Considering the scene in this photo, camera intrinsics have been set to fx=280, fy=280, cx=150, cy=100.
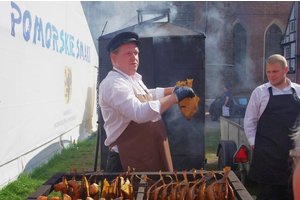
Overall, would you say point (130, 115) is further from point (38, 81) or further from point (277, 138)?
point (38, 81)

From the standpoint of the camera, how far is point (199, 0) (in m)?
18.8

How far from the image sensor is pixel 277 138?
9.04ft

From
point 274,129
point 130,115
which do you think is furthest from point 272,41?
Answer: point 130,115

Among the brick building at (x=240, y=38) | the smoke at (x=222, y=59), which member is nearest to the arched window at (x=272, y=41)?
the brick building at (x=240, y=38)

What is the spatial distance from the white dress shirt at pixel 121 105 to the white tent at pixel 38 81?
87.2 inches

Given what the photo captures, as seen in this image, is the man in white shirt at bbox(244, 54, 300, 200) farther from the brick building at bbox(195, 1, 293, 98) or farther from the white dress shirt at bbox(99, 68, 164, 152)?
the brick building at bbox(195, 1, 293, 98)

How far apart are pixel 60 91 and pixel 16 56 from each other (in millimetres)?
1888

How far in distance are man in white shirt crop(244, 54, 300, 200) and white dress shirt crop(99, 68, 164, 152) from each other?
1371 millimetres

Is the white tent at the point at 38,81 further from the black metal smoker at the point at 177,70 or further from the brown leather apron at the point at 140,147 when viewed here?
the brown leather apron at the point at 140,147

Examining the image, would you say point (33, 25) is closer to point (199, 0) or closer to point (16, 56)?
point (16, 56)

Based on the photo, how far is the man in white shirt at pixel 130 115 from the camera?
74.9 inches

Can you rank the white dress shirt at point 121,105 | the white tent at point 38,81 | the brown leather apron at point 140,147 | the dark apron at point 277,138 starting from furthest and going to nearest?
the white tent at point 38,81, the dark apron at point 277,138, the brown leather apron at point 140,147, the white dress shirt at point 121,105

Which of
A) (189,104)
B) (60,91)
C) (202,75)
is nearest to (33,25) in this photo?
(60,91)

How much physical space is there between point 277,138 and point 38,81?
383 cm
